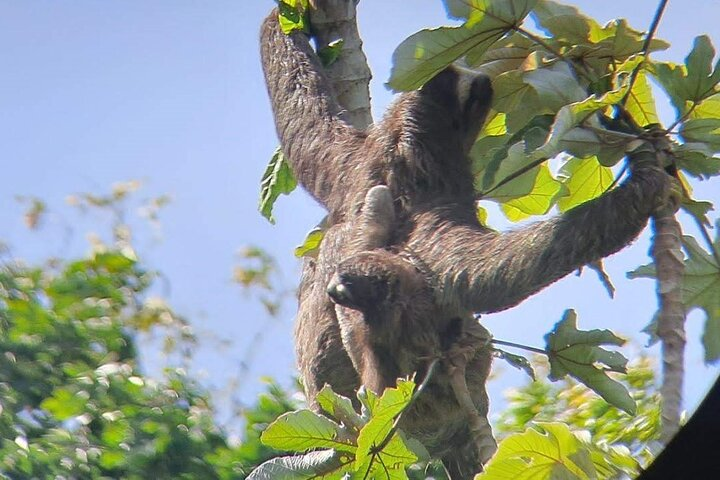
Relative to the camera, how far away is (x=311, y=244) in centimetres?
374

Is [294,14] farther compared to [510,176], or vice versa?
[294,14]

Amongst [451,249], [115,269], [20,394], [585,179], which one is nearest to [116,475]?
[20,394]

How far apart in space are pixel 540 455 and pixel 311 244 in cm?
177

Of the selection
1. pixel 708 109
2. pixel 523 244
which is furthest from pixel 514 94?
pixel 708 109

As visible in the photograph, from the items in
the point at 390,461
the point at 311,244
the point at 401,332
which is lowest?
the point at 390,461

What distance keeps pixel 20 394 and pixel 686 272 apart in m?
5.24

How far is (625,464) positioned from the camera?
81.7 inches

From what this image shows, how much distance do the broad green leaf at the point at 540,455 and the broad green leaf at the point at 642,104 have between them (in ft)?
3.42

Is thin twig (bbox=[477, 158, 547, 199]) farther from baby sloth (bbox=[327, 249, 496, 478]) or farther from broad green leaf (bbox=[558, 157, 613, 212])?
baby sloth (bbox=[327, 249, 496, 478])

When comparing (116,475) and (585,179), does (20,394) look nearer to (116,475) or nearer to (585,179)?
(116,475)

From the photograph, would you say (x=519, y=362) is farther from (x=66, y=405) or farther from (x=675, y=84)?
(x=66, y=405)

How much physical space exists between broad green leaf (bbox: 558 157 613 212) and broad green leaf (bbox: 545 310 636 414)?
17.7 inches

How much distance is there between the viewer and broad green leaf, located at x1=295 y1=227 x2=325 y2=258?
3.74 meters

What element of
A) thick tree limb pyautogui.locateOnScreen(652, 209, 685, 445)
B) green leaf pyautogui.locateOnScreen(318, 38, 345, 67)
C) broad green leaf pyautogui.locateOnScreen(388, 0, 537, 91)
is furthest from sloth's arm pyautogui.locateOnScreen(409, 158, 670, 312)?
green leaf pyautogui.locateOnScreen(318, 38, 345, 67)
